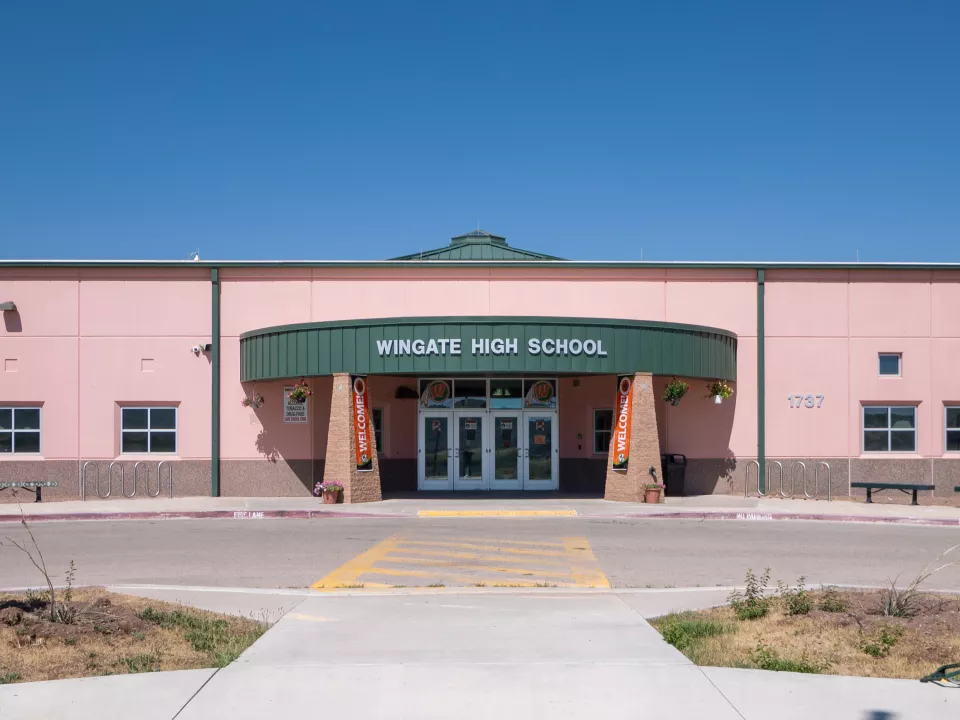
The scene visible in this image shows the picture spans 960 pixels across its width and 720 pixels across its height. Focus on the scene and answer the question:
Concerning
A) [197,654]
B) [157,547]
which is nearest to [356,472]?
[157,547]

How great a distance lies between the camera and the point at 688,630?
9.21 metres

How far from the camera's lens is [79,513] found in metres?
21.7

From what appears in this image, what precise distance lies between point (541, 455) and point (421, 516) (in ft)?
20.6

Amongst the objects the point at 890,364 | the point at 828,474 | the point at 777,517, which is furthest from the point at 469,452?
the point at 890,364

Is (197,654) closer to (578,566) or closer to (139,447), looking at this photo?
(578,566)

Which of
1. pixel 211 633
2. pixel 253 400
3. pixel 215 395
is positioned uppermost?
pixel 215 395

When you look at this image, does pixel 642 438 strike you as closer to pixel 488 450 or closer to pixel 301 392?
pixel 488 450

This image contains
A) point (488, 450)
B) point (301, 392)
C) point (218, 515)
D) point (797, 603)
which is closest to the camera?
point (797, 603)

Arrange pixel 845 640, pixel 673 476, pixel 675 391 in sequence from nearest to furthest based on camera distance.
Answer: pixel 845 640 → pixel 675 391 → pixel 673 476

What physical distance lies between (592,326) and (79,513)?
1196cm

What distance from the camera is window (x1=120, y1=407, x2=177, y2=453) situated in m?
26.0

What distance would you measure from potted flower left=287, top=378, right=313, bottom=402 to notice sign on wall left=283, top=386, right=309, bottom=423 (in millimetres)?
568

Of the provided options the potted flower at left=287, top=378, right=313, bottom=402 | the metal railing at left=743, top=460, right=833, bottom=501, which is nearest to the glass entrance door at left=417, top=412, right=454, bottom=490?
the potted flower at left=287, top=378, right=313, bottom=402

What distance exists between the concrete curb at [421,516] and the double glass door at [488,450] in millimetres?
5122
